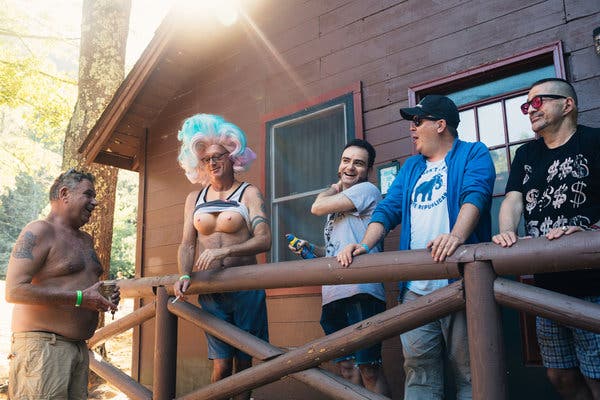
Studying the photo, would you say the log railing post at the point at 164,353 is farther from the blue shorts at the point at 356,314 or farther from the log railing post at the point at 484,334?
the log railing post at the point at 484,334

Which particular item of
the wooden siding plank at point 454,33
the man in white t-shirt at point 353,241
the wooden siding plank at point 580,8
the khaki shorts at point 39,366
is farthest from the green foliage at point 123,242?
the wooden siding plank at point 580,8

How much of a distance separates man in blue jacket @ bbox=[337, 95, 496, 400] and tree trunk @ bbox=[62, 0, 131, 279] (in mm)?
5064

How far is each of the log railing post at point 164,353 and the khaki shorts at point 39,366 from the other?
0.55 m

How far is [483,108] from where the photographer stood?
404cm

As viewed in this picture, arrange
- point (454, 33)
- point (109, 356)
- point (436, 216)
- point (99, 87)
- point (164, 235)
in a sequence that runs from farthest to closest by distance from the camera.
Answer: point (109, 356) → point (99, 87) → point (164, 235) → point (454, 33) → point (436, 216)

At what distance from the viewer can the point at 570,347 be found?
2.47m

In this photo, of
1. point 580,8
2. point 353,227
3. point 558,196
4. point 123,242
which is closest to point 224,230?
point 353,227

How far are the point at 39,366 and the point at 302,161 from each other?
10.2ft

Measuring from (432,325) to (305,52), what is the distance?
11.8 ft

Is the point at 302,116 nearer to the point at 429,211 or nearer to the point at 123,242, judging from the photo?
the point at 429,211

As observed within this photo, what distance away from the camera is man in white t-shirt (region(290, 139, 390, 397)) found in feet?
9.93

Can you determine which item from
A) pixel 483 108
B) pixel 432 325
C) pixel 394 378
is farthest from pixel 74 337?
pixel 483 108

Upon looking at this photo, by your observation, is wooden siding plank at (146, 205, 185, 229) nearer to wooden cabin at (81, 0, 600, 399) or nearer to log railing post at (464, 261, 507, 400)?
wooden cabin at (81, 0, 600, 399)

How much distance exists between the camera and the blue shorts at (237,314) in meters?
3.29
